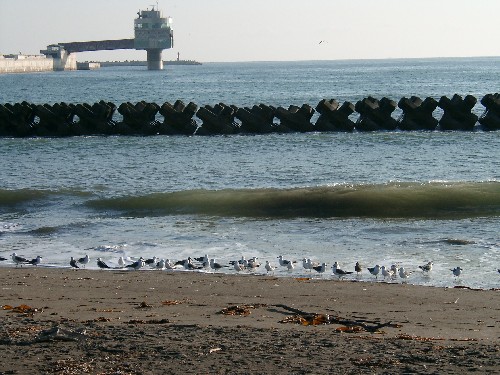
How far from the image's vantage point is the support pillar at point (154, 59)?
18830 cm

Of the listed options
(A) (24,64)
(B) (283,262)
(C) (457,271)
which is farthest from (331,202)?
(A) (24,64)

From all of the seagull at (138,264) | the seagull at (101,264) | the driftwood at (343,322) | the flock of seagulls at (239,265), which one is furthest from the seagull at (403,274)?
the seagull at (101,264)

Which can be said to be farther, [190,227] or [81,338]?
[190,227]

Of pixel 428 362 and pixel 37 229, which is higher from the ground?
pixel 428 362

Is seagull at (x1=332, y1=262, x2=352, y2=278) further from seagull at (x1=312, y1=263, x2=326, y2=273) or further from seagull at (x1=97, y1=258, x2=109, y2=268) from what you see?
seagull at (x1=97, y1=258, x2=109, y2=268)

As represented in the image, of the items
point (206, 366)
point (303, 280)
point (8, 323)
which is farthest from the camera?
point (303, 280)

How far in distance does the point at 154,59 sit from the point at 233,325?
18445 cm

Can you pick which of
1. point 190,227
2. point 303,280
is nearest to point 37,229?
point 190,227

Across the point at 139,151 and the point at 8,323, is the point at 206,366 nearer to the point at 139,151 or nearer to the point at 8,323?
the point at 8,323

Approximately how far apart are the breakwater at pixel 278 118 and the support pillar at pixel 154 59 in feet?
496

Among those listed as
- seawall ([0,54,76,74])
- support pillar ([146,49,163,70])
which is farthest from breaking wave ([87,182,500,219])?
support pillar ([146,49,163,70])

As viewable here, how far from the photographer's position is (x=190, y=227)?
17.0 m

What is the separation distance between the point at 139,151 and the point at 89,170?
5083mm

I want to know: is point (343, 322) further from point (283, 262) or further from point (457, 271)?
point (283, 262)
